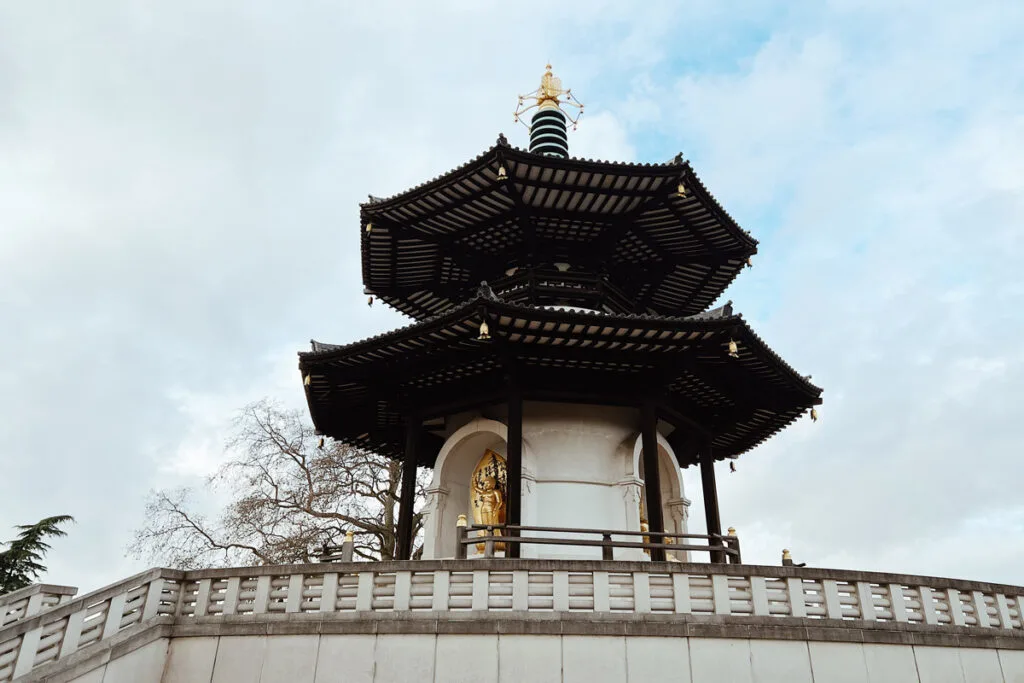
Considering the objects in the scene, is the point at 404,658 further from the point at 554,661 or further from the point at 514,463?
the point at 514,463

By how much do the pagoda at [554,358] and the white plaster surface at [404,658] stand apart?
3472mm

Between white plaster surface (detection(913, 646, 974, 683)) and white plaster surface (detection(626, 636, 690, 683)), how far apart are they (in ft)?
10.4

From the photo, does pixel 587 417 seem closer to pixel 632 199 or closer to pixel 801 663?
pixel 632 199

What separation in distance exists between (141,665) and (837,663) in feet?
29.3

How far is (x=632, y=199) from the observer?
47.1 ft

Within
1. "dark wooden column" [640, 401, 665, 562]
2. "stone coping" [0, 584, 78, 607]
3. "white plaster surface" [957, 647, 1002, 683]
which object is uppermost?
"dark wooden column" [640, 401, 665, 562]

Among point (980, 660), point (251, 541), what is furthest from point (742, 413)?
point (251, 541)

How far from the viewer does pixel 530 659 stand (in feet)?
29.9

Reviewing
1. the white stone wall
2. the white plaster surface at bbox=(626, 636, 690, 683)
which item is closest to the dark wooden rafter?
the white stone wall

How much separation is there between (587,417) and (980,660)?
7.07 m

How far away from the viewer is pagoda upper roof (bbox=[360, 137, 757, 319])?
45.2 ft

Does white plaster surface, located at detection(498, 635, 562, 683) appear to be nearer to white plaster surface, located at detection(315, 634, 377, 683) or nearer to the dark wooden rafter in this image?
white plaster surface, located at detection(315, 634, 377, 683)

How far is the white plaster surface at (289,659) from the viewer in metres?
9.47

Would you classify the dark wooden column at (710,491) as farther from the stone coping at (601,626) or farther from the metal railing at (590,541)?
the stone coping at (601,626)
